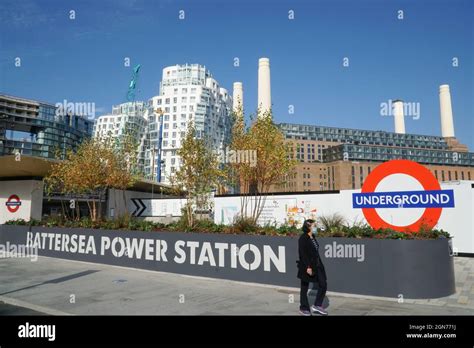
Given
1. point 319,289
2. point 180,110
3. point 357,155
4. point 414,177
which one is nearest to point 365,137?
point 357,155

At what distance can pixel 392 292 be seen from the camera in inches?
360

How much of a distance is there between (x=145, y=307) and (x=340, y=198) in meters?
13.8

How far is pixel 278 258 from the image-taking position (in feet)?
35.2

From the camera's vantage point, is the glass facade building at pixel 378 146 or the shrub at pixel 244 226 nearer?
the shrub at pixel 244 226

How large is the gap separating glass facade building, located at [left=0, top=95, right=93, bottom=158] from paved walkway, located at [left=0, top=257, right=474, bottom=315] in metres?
115

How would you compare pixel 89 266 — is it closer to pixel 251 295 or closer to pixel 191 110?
pixel 251 295

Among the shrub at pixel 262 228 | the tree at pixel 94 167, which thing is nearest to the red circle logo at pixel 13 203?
the tree at pixel 94 167

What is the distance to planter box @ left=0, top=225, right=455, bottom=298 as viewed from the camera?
30.0 feet

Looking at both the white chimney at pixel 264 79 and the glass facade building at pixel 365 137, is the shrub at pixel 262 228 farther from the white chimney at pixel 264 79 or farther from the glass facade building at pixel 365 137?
the glass facade building at pixel 365 137

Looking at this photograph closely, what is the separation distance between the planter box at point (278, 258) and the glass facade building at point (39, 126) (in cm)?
11203

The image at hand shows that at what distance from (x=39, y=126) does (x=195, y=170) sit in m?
135

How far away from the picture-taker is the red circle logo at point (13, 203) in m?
24.4

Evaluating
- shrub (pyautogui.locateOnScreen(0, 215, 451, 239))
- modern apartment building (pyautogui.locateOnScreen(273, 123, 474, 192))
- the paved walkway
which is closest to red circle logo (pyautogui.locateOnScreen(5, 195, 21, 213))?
shrub (pyautogui.locateOnScreen(0, 215, 451, 239))
